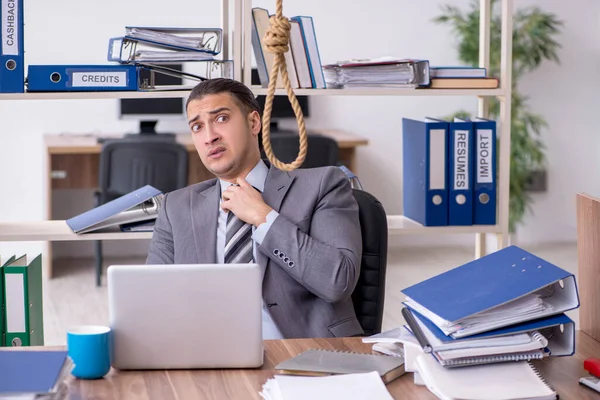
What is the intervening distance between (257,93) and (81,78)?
21.4 inches

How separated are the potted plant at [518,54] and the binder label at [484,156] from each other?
9.64ft

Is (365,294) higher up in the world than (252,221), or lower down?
lower down

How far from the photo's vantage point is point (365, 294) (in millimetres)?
2270

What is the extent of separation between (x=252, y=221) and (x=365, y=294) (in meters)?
0.36

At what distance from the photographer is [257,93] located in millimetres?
2820

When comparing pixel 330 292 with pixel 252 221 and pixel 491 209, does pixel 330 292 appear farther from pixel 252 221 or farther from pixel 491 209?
pixel 491 209

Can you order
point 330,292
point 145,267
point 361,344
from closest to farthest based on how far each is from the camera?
point 145,267 → point 361,344 → point 330,292

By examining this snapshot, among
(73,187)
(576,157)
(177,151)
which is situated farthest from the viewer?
(576,157)

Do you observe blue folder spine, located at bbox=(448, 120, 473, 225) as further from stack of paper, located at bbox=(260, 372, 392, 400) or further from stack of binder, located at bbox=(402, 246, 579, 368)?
stack of paper, located at bbox=(260, 372, 392, 400)

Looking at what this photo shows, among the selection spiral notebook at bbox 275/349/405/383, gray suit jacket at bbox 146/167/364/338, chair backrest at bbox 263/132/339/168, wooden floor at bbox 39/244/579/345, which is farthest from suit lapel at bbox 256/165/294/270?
chair backrest at bbox 263/132/339/168

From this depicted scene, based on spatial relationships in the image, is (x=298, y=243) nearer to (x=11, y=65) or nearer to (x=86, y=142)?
(x=11, y=65)

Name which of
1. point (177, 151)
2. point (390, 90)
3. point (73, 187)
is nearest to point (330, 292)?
point (390, 90)

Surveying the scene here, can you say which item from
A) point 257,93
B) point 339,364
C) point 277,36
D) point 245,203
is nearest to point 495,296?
point 339,364

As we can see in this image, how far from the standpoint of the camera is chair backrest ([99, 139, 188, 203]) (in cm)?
493
